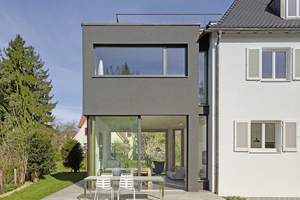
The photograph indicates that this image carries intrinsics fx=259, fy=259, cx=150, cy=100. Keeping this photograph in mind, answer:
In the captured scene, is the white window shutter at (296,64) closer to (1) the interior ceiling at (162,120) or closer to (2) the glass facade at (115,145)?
(1) the interior ceiling at (162,120)

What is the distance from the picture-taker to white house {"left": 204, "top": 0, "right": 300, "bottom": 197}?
960 centimetres

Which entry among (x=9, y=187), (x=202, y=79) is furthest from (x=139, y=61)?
(x=9, y=187)

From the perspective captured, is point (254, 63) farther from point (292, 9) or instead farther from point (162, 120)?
point (162, 120)

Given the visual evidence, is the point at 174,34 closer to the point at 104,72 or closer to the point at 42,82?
the point at 104,72

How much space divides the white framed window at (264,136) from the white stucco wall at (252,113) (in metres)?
0.17

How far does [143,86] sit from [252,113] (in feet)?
14.0

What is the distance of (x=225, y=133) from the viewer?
9.77 metres

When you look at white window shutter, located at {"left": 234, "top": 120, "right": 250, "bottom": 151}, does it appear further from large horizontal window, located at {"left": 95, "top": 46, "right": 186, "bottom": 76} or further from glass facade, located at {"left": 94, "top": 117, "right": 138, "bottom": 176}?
glass facade, located at {"left": 94, "top": 117, "right": 138, "bottom": 176}

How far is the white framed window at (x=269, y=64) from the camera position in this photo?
9.84 metres

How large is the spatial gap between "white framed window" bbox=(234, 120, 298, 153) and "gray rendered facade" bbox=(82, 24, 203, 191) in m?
1.63

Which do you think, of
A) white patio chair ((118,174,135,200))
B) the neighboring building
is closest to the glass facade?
the neighboring building

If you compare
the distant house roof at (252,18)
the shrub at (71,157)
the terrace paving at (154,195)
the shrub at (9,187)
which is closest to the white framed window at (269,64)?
the distant house roof at (252,18)

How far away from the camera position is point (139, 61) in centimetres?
1020

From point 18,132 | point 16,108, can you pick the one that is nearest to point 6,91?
point 16,108
